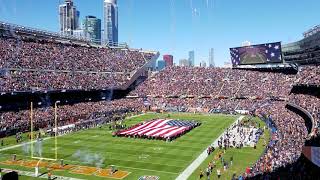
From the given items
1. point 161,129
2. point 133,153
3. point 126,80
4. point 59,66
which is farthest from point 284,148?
point 126,80

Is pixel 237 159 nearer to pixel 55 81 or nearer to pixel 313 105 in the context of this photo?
pixel 313 105

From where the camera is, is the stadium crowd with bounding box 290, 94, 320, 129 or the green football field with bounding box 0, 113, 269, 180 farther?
the stadium crowd with bounding box 290, 94, 320, 129

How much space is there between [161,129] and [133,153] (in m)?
12.7

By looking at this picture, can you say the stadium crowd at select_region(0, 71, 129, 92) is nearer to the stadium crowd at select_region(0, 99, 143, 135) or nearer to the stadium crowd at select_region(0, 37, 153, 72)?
the stadium crowd at select_region(0, 37, 153, 72)

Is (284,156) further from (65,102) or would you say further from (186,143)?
(65,102)

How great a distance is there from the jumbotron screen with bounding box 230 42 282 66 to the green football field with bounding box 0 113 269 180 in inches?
1495

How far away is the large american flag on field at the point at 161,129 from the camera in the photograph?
45.1 metres

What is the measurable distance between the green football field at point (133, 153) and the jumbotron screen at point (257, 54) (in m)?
38.0

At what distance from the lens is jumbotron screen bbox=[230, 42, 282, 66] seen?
3155 inches

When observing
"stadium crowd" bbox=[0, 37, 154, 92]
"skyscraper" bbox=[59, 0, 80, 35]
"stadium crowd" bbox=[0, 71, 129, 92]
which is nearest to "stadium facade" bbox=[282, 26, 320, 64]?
"stadium crowd" bbox=[0, 37, 154, 92]

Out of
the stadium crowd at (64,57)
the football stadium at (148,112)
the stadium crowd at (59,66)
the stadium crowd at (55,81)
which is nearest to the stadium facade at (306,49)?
the football stadium at (148,112)

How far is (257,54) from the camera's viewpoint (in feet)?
278

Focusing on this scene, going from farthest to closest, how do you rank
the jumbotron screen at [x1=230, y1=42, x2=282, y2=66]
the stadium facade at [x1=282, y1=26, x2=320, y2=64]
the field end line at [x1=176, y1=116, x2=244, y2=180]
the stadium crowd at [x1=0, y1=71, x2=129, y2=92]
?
the jumbotron screen at [x1=230, y1=42, x2=282, y2=66], the stadium crowd at [x1=0, y1=71, x2=129, y2=92], the stadium facade at [x1=282, y1=26, x2=320, y2=64], the field end line at [x1=176, y1=116, x2=244, y2=180]

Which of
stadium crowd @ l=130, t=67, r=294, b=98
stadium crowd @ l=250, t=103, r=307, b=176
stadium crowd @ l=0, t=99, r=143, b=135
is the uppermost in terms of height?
stadium crowd @ l=130, t=67, r=294, b=98
